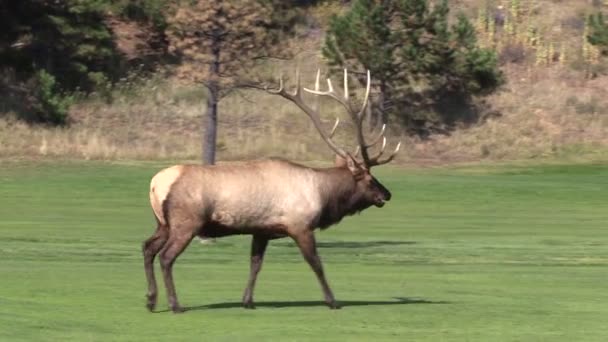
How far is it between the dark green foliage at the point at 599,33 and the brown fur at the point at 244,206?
5007cm

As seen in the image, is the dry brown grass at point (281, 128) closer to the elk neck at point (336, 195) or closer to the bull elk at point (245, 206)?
the elk neck at point (336, 195)

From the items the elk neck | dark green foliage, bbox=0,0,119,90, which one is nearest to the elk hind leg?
the elk neck

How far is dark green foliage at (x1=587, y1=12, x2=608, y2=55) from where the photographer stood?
66562 mm

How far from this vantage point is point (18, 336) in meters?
14.7

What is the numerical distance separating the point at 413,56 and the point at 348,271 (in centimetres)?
3618

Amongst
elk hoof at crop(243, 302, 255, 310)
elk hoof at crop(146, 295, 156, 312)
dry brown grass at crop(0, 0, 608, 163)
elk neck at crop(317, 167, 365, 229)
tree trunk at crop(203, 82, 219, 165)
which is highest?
elk neck at crop(317, 167, 365, 229)

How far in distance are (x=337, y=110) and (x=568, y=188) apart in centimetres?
1441

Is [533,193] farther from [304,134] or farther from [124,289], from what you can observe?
[124,289]

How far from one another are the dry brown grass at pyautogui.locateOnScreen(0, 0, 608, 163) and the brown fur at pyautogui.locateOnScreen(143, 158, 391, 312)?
38.6 metres

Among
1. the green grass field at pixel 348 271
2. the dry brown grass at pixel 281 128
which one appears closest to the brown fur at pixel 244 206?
the green grass field at pixel 348 271

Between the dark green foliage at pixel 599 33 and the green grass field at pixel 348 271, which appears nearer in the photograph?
the green grass field at pixel 348 271

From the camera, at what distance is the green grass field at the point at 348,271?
16.1 metres

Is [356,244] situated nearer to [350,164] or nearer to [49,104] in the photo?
[350,164]

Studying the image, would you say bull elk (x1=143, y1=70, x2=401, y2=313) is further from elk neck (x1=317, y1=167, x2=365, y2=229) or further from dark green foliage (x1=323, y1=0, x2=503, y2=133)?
dark green foliage (x1=323, y1=0, x2=503, y2=133)
